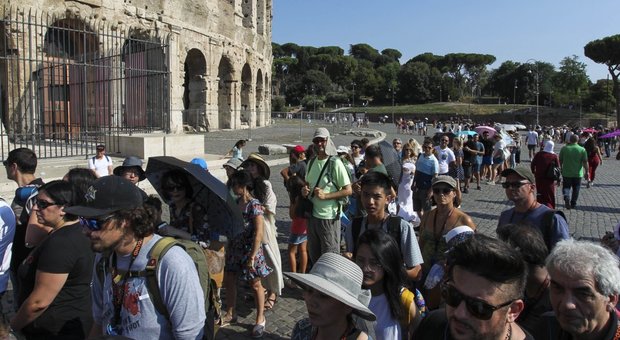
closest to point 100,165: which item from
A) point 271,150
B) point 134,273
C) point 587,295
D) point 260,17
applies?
point 134,273

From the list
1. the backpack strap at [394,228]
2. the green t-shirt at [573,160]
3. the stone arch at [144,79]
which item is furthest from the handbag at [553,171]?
the stone arch at [144,79]

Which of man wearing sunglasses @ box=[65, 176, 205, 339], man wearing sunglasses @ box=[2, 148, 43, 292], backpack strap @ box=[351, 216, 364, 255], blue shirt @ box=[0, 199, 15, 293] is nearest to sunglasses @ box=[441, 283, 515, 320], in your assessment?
man wearing sunglasses @ box=[65, 176, 205, 339]

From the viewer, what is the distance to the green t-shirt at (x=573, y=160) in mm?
9391

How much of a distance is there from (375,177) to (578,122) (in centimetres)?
6332

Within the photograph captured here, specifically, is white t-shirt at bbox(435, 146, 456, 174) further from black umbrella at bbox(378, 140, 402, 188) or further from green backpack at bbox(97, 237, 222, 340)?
green backpack at bbox(97, 237, 222, 340)

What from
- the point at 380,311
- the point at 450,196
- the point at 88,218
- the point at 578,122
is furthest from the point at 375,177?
the point at 578,122

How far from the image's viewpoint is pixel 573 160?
947 centimetres

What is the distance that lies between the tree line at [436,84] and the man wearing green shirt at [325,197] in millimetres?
69126

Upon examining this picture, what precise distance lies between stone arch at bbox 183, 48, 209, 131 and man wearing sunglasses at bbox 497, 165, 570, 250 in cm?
2512

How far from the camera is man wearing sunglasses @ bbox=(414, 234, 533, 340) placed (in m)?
1.82

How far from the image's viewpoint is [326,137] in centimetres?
523

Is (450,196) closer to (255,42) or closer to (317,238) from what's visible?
(317,238)

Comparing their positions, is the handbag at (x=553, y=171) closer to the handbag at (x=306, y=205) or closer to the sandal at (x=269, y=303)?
the handbag at (x=306, y=205)

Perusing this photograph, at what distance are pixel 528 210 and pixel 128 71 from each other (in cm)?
1230
